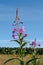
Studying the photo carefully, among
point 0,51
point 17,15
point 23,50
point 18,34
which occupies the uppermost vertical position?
point 17,15

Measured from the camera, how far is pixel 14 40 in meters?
5.07

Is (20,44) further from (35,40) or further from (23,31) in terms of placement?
Answer: (35,40)

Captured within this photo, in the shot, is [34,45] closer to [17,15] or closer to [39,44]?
[39,44]

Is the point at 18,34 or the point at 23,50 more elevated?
the point at 18,34

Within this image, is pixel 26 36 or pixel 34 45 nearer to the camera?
pixel 26 36

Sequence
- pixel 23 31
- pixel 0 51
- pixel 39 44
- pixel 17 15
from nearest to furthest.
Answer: pixel 17 15 < pixel 23 31 < pixel 39 44 < pixel 0 51

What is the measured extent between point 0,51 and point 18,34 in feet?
104

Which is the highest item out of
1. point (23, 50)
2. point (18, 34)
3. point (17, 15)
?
point (17, 15)

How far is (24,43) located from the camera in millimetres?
5152

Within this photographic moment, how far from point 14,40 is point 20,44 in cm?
19

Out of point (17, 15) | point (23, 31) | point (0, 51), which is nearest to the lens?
point (17, 15)

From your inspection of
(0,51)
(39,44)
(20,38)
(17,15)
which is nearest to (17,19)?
(17,15)

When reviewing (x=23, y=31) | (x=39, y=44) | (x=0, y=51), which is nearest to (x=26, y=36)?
(x=23, y=31)

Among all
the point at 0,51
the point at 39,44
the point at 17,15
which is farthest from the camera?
the point at 0,51
